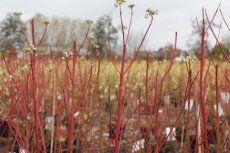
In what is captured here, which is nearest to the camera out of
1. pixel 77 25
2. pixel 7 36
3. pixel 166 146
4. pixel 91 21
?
pixel 91 21

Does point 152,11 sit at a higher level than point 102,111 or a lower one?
higher

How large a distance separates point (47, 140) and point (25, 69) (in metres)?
2.58

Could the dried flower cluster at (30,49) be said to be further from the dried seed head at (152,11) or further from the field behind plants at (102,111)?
the dried seed head at (152,11)

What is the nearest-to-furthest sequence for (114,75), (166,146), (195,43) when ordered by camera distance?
(166,146) → (114,75) → (195,43)

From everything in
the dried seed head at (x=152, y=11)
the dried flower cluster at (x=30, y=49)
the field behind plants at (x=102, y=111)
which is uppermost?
the dried seed head at (x=152, y=11)

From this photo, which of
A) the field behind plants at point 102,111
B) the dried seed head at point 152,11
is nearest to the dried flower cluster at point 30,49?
the field behind plants at point 102,111

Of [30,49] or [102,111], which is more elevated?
[30,49]

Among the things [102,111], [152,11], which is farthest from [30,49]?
[102,111]

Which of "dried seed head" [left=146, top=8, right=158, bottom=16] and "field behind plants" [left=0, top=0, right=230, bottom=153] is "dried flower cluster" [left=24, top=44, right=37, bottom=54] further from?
"dried seed head" [left=146, top=8, right=158, bottom=16]

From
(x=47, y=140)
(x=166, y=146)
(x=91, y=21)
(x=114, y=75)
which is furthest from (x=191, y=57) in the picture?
(x=114, y=75)

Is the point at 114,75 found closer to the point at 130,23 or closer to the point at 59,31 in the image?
the point at 130,23

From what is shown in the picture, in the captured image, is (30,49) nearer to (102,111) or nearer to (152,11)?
(152,11)

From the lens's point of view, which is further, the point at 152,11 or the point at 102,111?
the point at 102,111

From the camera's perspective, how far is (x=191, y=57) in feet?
5.90
